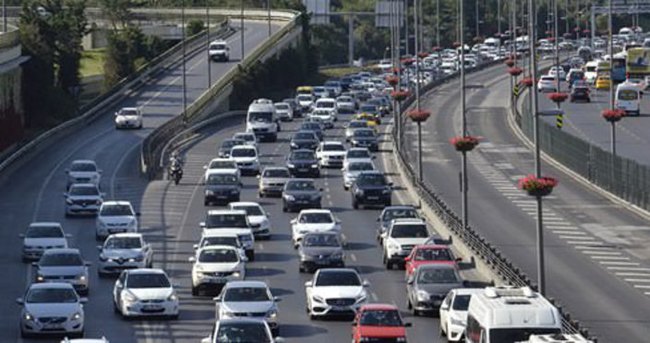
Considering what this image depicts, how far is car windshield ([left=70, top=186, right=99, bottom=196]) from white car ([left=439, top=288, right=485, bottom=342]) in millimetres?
31447

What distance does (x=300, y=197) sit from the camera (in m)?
74.5

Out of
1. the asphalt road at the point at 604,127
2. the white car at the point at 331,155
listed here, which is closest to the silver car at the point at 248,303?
the white car at the point at 331,155

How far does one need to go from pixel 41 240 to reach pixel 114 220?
5.62 m

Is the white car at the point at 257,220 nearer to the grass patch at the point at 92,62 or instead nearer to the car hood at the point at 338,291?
the car hood at the point at 338,291

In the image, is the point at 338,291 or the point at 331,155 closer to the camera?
the point at 338,291

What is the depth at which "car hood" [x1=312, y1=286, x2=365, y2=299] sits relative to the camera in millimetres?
48094

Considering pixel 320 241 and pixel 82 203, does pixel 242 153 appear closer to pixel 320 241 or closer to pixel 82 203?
pixel 82 203

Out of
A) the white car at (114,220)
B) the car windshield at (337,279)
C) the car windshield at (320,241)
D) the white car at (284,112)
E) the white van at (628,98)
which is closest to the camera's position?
the car windshield at (337,279)

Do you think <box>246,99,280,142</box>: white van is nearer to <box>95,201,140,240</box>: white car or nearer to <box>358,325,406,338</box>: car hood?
<box>95,201,140,240</box>: white car

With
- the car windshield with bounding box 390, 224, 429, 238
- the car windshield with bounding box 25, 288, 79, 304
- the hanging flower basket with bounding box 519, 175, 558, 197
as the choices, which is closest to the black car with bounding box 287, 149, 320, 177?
the car windshield with bounding box 390, 224, 429, 238

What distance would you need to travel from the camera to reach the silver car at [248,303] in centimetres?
4550

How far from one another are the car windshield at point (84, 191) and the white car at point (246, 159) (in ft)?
51.1

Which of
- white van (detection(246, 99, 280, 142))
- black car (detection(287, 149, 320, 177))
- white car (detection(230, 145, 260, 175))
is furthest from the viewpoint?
white van (detection(246, 99, 280, 142))

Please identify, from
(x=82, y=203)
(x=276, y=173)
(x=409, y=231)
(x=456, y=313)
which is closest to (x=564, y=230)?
(x=409, y=231)
